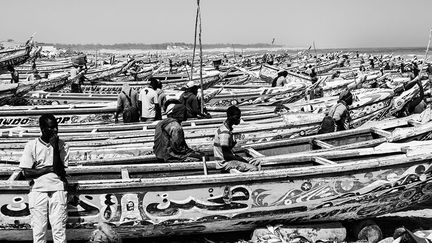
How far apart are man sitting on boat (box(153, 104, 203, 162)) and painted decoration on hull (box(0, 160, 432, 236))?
1113 mm

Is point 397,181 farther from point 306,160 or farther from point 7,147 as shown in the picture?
point 7,147

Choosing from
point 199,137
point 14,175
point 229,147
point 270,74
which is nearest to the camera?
point 14,175

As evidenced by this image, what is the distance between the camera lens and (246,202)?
237 inches

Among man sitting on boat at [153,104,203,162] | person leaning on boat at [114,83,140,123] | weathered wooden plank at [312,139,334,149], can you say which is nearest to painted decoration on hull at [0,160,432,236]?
man sitting on boat at [153,104,203,162]

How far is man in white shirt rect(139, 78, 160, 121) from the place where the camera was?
401 inches

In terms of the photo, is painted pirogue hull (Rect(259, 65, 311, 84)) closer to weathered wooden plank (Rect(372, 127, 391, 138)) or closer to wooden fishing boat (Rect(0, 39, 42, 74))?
weathered wooden plank (Rect(372, 127, 391, 138))

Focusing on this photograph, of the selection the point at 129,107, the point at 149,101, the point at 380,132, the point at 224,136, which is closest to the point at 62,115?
the point at 129,107

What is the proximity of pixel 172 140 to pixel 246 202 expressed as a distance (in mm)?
1531

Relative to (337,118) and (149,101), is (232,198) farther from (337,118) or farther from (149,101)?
(149,101)

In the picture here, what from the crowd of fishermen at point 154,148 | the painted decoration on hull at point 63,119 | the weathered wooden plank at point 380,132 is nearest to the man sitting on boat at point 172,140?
the crowd of fishermen at point 154,148

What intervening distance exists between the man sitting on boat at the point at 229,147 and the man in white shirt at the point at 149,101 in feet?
12.5

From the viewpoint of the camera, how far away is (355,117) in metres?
13.1

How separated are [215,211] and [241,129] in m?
4.30

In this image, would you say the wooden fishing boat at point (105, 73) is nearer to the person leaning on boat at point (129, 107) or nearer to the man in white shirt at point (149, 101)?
the person leaning on boat at point (129, 107)
